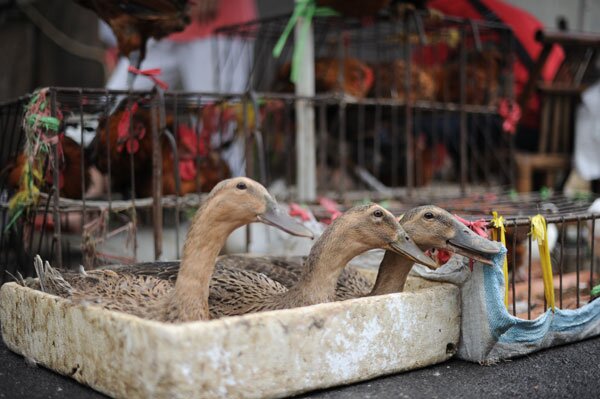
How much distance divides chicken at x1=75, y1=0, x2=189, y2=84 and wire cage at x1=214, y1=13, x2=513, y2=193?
1076 mm

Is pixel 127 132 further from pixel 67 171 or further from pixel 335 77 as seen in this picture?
pixel 335 77

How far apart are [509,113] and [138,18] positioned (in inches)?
134

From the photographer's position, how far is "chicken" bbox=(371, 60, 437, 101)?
6824 mm

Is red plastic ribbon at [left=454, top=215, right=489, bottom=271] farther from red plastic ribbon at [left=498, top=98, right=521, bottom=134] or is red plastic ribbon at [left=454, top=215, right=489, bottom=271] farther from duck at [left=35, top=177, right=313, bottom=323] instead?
red plastic ribbon at [left=498, top=98, right=521, bottom=134]

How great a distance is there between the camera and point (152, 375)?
8.81 ft

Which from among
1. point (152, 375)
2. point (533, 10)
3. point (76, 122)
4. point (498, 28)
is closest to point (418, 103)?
point (498, 28)

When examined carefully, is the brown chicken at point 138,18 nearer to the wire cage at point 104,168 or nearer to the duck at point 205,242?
the wire cage at point 104,168

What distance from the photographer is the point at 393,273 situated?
3.54m

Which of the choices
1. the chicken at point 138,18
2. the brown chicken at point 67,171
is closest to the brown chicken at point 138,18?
the chicken at point 138,18

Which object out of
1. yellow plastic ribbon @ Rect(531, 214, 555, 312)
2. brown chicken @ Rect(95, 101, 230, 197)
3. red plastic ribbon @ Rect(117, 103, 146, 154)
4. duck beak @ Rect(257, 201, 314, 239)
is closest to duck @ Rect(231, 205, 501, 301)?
yellow plastic ribbon @ Rect(531, 214, 555, 312)

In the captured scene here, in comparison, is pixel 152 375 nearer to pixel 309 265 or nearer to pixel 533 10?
pixel 309 265

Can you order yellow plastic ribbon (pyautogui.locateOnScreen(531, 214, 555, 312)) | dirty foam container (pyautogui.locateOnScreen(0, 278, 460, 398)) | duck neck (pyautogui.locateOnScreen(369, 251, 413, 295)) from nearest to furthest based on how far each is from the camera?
dirty foam container (pyautogui.locateOnScreen(0, 278, 460, 398)), duck neck (pyautogui.locateOnScreen(369, 251, 413, 295)), yellow plastic ribbon (pyautogui.locateOnScreen(531, 214, 555, 312))

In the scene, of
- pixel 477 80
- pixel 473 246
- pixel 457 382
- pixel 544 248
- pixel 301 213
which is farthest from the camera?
pixel 477 80

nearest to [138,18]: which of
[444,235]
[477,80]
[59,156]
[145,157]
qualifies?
[145,157]
